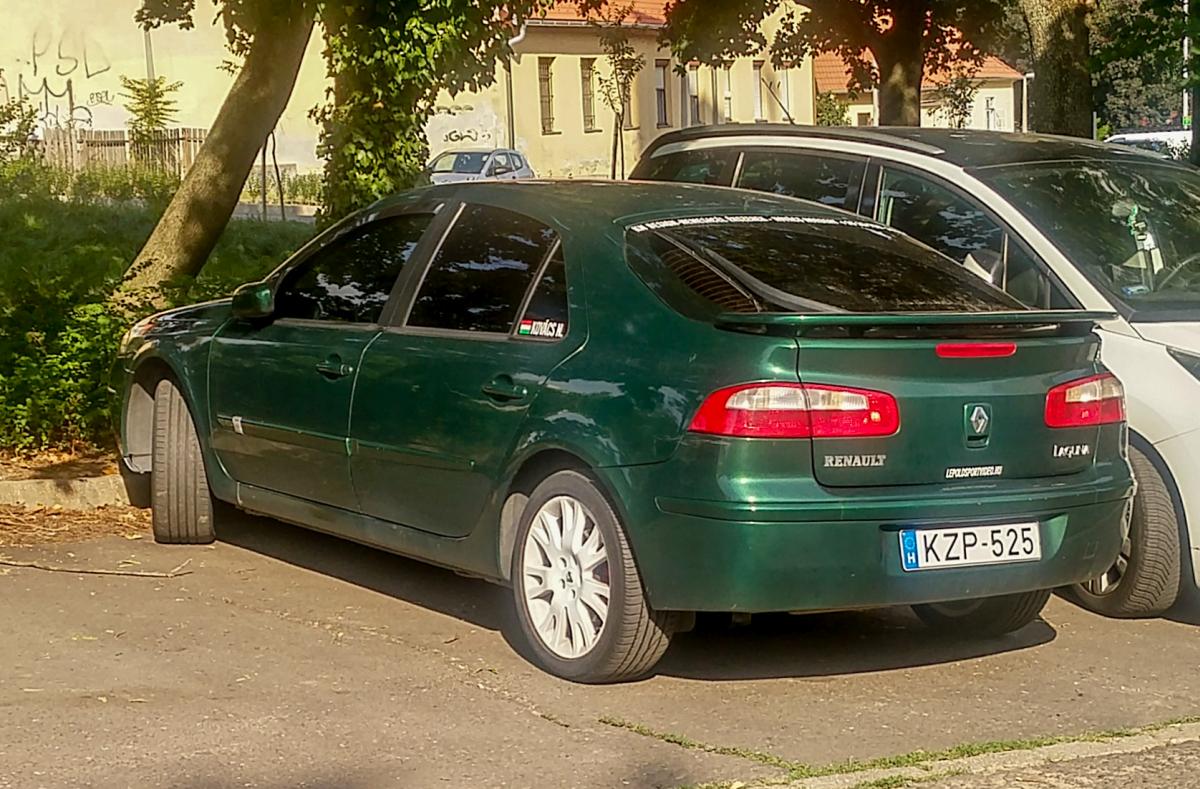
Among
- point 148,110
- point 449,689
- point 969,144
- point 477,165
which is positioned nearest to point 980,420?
point 449,689

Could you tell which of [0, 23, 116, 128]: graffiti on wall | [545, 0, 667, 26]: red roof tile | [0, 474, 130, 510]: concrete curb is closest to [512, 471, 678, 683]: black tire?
[0, 474, 130, 510]: concrete curb

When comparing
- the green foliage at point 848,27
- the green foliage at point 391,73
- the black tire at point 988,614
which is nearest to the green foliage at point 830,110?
the green foliage at point 848,27

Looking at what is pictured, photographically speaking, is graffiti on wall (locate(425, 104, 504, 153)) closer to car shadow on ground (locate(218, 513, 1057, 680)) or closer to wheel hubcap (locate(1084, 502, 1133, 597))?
car shadow on ground (locate(218, 513, 1057, 680))

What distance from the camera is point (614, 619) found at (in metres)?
6.00

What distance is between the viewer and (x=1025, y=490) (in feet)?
20.1

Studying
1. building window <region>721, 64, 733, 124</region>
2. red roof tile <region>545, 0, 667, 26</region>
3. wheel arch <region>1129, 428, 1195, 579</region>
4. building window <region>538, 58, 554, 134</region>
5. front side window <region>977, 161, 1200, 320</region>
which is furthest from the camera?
building window <region>721, 64, 733, 124</region>

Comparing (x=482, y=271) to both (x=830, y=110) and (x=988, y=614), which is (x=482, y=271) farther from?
(x=830, y=110)

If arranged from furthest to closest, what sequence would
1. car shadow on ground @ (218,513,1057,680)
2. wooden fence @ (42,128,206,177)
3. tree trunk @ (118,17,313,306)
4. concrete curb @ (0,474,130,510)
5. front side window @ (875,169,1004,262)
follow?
wooden fence @ (42,128,206,177) < tree trunk @ (118,17,313,306) < concrete curb @ (0,474,130,510) < front side window @ (875,169,1004,262) < car shadow on ground @ (218,513,1057,680)

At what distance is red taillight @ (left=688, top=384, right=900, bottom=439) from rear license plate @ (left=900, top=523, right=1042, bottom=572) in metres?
0.41

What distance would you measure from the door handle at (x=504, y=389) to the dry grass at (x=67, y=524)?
111 inches

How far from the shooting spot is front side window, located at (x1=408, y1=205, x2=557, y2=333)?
6.69 m

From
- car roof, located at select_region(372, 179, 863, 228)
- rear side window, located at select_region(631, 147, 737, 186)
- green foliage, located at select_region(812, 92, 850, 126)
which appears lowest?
car roof, located at select_region(372, 179, 863, 228)

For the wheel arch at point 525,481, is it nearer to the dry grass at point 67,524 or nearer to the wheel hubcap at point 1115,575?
the wheel hubcap at point 1115,575

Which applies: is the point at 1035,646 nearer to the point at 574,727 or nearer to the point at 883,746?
the point at 883,746
